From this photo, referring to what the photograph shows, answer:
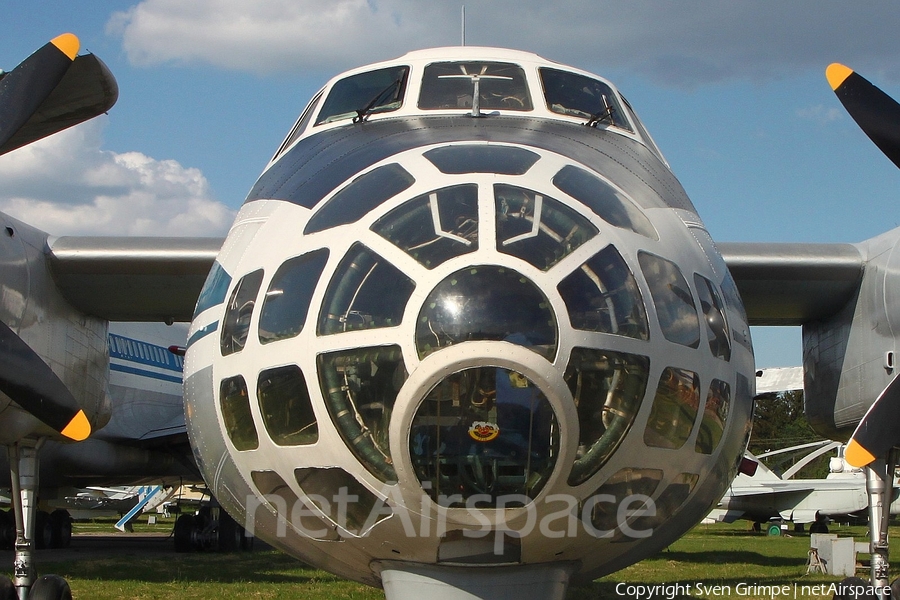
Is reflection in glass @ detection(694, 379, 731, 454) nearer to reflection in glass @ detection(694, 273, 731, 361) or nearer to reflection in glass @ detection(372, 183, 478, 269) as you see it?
reflection in glass @ detection(694, 273, 731, 361)

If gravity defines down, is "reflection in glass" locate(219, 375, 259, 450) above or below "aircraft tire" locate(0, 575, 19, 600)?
above

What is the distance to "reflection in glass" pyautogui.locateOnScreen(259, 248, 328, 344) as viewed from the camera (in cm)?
430

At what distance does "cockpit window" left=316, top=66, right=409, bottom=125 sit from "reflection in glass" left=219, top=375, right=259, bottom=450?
2.15 metres

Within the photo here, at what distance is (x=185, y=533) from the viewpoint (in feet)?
69.1

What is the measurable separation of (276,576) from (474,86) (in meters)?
10.5

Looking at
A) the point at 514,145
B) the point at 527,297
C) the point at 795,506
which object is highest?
the point at 514,145

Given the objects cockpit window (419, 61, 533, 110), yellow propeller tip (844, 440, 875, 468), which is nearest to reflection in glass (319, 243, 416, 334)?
cockpit window (419, 61, 533, 110)

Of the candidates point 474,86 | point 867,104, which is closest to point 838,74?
point 867,104

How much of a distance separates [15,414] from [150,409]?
1342 centimetres

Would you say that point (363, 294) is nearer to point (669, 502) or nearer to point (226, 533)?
point (669, 502)

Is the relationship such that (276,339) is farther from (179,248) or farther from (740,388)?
(179,248)

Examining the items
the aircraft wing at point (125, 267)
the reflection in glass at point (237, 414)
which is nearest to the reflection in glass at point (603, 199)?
the reflection in glass at point (237, 414)

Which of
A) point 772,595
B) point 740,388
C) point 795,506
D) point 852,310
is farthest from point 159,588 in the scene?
point 795,506

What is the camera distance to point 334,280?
13.9 ft
